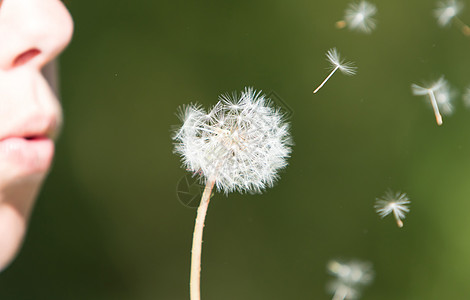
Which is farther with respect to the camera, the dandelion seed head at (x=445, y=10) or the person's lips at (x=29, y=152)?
the dandelion seed head at (x=445, y=10)

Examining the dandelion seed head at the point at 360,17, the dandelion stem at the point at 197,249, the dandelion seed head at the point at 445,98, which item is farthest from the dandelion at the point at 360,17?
the dandelion stem at the point at 197,249

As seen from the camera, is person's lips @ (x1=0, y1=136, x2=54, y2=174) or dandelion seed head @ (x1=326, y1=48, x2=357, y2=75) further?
dandelion seed head @ (x1=326, y1=48, x2=357, y2=75)

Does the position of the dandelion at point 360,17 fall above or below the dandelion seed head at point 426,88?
above

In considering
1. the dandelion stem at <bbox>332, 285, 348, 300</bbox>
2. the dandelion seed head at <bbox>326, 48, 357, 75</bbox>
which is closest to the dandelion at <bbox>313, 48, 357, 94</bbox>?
the dandelion seed head at <bbox>326, 48, 357, 75</bbox>

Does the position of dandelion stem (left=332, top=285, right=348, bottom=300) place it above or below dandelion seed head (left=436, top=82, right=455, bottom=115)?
below

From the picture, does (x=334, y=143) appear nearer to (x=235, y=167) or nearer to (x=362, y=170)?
(x=362, y=170)

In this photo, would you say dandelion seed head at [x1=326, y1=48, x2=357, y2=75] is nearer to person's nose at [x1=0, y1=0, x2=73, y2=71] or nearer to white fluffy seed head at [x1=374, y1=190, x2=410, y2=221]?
white fluffy seed head at [x1=374, y1=190, x2=410, y2=221]

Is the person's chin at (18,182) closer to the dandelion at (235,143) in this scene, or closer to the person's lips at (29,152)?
the person's lips at (29,152)
